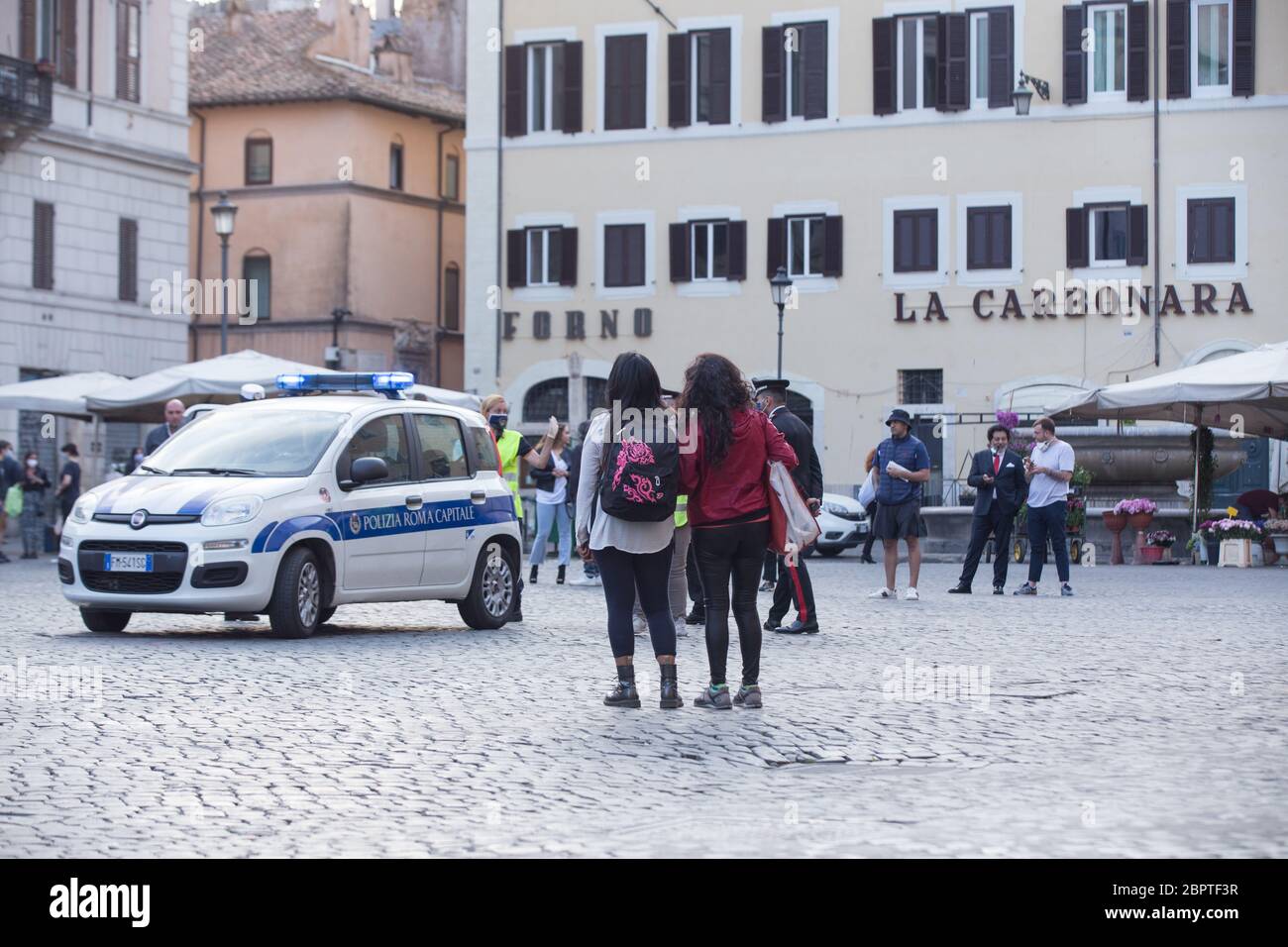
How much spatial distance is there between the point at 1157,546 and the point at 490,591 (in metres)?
17.4

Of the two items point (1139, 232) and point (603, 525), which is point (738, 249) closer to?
point (1139, 232)

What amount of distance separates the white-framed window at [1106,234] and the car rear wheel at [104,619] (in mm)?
28957

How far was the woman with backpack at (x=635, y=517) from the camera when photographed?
10.9 m

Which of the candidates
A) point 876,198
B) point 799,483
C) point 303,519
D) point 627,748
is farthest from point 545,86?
point 627,748

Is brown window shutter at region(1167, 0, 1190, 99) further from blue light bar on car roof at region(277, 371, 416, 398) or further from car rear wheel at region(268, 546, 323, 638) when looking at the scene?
car rear wheel at region(268, 546, 323, 638)

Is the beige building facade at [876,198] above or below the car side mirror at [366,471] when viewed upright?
above

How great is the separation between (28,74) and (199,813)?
33891 millimetres

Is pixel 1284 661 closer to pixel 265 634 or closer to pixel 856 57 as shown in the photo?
pixel 265 634

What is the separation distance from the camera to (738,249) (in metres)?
43.9

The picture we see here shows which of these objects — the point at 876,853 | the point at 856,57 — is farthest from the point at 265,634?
the point at 856,57

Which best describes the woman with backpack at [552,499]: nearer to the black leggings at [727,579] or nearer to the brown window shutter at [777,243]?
the black leggings at [727,579]

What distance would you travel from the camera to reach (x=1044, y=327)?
41.9 meters

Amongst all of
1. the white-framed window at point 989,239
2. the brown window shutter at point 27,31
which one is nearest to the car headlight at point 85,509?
the brown window shutter at point 27,31

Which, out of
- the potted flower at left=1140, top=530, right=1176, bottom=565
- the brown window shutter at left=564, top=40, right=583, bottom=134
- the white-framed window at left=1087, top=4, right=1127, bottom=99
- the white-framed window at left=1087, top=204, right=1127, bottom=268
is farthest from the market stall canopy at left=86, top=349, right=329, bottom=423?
the white-framed window at left=1087, top=4, right=1127, bottom=99
